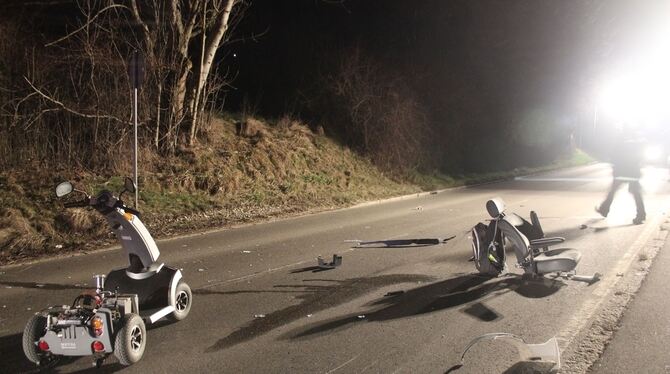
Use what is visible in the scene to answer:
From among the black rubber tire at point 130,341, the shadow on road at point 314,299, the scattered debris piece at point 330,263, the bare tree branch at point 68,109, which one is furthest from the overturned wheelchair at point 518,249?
the bare tree branch at point 68,109

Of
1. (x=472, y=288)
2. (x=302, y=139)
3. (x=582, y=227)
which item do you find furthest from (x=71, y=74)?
(x=582, y=227)

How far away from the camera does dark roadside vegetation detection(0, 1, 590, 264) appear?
1277 cm

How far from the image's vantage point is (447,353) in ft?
16.2

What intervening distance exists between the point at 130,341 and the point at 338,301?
2.61 meters

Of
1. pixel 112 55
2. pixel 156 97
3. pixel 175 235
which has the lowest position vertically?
pixel 175 235

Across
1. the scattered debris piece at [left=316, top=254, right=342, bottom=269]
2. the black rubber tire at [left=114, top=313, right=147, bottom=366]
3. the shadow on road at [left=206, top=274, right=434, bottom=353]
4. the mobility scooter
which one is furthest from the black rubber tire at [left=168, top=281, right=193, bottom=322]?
the scattered debris piece at [left=316, top=254, right=342, bottom=269]

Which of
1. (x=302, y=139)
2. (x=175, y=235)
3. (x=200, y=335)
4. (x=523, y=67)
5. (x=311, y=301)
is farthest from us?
(x=523, y=67)

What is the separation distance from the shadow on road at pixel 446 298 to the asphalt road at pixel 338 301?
2 centimetres

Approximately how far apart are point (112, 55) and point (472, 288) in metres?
11.6

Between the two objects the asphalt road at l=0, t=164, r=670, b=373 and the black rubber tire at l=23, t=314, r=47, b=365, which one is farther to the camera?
the asphalt road at l=0, t=164, r=670, b=373

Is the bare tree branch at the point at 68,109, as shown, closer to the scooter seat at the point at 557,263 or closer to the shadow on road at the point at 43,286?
the shadow on road at the point at 43,286

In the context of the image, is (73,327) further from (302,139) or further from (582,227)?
(302,139)

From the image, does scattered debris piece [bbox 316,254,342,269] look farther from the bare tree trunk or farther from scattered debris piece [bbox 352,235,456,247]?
the bare tree trunk

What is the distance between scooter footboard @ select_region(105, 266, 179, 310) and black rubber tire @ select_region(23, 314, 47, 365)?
1.04m
